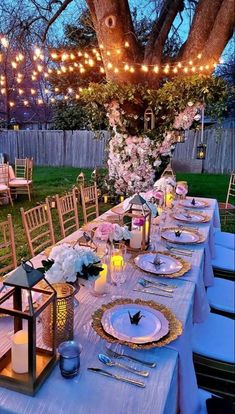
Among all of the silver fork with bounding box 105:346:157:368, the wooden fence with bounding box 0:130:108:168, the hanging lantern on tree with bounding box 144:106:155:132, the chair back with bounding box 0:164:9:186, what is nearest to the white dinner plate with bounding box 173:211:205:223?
the silver fork with bounding box 105:346:157:368

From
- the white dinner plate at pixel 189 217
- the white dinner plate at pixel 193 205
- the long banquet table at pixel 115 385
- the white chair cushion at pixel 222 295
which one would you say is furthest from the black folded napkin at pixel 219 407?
the white dinner plate at pixel 193 205

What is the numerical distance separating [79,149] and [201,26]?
25.2ft

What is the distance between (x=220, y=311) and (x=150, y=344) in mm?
1327

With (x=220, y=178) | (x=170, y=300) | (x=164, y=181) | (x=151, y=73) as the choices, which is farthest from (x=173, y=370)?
(x=220, y=178)

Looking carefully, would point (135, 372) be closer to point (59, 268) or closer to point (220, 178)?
point (59, 268)

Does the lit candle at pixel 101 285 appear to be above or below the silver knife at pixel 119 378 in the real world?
above

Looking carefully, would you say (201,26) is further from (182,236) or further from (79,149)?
(79,149)

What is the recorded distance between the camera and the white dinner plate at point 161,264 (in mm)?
1925

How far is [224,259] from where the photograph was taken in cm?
311

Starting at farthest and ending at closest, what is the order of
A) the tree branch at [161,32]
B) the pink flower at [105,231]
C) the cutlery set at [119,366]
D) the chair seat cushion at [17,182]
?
1. the chair seat cushion at [17,182]
2. the tree branch at [161,32]
3. the pink flower at [105,231]
4. the cutlery set at [119,366]

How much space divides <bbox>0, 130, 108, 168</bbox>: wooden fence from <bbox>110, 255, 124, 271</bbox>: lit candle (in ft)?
33.9

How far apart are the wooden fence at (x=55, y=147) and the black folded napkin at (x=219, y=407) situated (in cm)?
1087

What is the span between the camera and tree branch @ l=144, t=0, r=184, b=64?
5.42 m

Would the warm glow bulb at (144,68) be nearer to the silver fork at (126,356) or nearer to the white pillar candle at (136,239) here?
the white pillar candle at (136,239)
